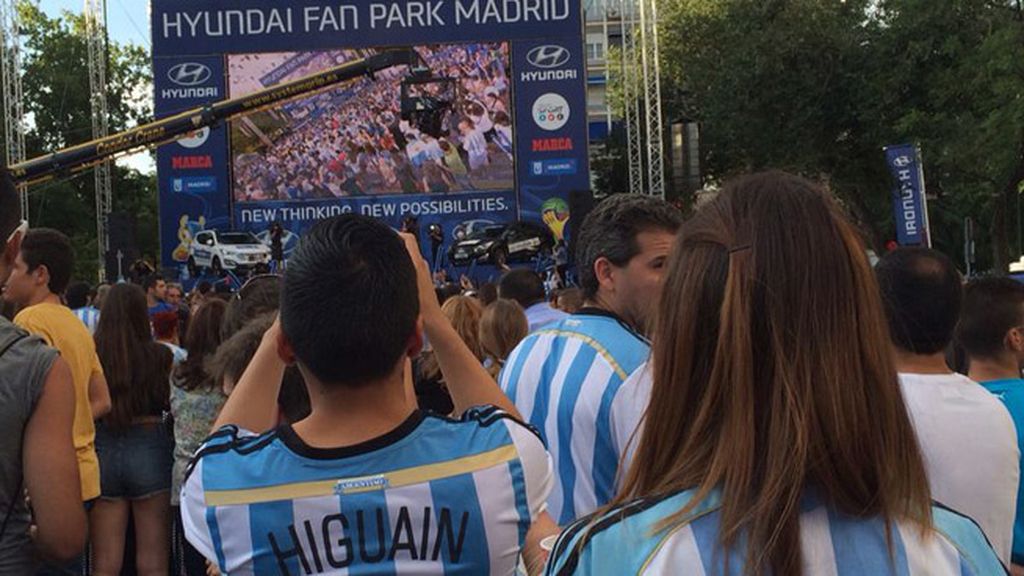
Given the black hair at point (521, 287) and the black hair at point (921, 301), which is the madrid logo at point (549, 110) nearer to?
the black hair at point (521, 287)

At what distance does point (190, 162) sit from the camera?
80.4ft

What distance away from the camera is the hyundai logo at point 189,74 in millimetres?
24703

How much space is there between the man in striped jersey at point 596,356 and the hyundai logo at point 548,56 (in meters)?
21.2

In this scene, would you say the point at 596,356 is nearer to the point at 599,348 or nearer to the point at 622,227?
the point at 599,348

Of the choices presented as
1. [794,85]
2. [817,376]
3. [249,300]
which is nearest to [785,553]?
[817,376]

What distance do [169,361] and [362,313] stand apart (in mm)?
4006

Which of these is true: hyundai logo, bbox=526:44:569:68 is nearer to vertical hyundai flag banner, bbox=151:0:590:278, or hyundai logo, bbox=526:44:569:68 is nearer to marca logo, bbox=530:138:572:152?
vertical hyundai flag banner, bbox=151:0:590:278

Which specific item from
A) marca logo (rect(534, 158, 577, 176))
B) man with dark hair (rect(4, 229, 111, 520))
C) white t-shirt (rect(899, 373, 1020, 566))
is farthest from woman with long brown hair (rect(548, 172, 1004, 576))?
marca logo (rect(534, 158, 577, 176))

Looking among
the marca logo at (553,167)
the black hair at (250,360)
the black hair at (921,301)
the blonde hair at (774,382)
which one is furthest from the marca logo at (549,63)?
the blonde hair at (774,382)

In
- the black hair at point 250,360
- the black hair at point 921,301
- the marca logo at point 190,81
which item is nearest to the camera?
the black hair at point 921,301

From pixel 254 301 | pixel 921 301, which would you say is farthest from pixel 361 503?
pixel 254 301

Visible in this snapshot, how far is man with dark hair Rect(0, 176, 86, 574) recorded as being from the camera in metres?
Answer: 2.69

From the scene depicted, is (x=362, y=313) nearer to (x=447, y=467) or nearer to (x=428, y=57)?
(x=447, y=467)

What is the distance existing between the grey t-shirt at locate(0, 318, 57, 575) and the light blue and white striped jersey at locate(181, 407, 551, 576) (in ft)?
2.84
